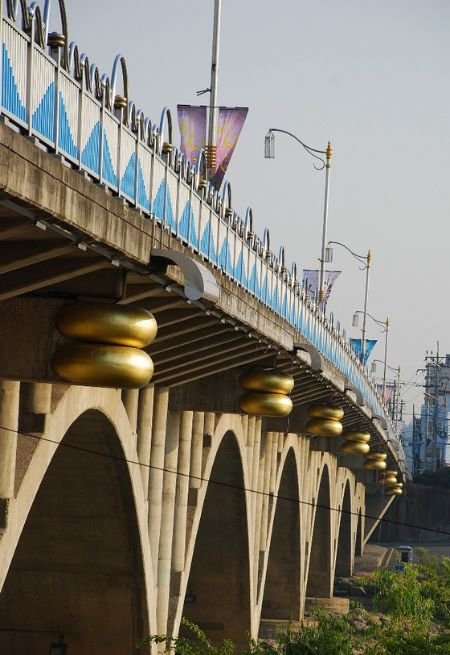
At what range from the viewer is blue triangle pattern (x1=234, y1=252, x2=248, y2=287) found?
2538cm

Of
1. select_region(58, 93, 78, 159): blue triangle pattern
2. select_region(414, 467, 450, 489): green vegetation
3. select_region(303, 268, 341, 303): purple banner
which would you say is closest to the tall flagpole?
select_region(58, 93, 78, 159): blue triangle pattern

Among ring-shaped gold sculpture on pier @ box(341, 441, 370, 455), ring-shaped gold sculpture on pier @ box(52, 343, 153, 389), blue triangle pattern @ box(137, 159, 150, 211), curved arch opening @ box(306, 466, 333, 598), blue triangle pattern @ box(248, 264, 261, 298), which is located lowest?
curved arch opening @ box(306, 466, 333, 598)

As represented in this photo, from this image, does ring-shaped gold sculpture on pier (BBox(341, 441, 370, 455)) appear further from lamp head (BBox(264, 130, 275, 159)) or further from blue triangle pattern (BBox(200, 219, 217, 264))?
blue triangle pattern (BBox(200, 219, 217, 264))

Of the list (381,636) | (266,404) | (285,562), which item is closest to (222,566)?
(381,636)

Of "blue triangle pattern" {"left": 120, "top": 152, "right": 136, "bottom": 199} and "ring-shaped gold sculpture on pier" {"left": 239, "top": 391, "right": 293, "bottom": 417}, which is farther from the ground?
"blue triangle pattern" {"left": 120, "top": 152, "right": 136, "bottom": 199}

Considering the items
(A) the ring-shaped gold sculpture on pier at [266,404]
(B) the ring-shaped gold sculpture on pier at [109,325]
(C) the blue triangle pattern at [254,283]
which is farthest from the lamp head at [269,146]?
(B) the ring-shaped gold sculpture on pier at [109,325]

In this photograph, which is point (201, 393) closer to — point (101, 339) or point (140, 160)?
point (140, 160)

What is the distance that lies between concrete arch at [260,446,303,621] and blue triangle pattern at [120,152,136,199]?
44.4 metres

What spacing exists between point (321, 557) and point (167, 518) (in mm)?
53890

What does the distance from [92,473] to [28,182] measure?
16.5 metres

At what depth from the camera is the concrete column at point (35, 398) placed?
68.0 feet

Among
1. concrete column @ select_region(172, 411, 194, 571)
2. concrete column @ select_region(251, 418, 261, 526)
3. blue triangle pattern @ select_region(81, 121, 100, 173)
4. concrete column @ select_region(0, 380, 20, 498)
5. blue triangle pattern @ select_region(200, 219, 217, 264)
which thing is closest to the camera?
blue triangle pattern @ select_region(81, 121, 100, 173)

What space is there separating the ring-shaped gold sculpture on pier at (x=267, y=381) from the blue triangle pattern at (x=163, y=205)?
2.31 metres

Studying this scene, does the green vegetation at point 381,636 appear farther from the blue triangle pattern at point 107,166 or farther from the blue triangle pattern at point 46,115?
the blue triangle pattern at point 46,115
